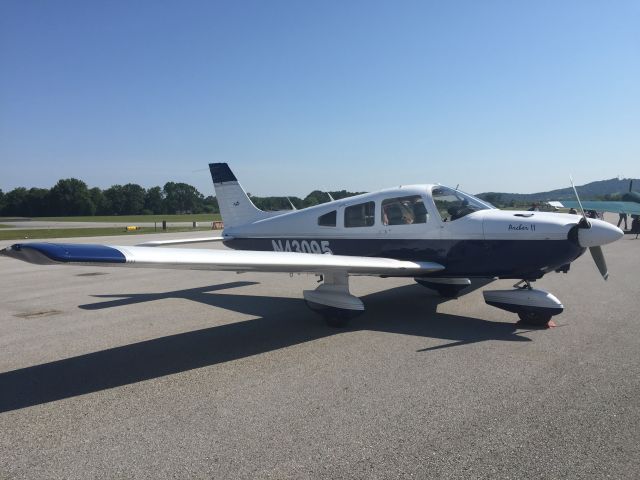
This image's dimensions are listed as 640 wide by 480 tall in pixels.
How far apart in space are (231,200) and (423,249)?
583 cm

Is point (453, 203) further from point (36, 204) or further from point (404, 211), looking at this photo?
point (36, 204)

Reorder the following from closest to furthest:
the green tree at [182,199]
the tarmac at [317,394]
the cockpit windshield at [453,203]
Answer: the tarmac at [317,394] < the cockpit windshield at [453,203] < the green tree at [182,199]

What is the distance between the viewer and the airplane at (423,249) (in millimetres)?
6162

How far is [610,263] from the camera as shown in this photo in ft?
47.6

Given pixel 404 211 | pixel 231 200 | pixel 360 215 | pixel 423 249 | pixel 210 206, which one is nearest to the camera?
pixel 423 249

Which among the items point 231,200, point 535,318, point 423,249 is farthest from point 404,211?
point 231,200

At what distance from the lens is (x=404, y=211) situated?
8.07 metres

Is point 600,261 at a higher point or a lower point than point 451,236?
lower

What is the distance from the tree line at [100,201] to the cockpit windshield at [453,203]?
81.9 metres

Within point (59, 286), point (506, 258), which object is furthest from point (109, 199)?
point (506, 258)

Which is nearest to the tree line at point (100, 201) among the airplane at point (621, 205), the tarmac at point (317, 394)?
the airplane at point (621, 205)

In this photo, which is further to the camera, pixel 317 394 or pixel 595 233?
pixel 595 233

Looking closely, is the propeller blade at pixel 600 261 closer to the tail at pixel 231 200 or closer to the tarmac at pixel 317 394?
the tarmac at pixel 317 394

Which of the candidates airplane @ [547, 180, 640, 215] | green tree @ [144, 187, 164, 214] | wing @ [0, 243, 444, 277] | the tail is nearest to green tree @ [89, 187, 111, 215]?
green tree @ [144, 187, 164, 214]
